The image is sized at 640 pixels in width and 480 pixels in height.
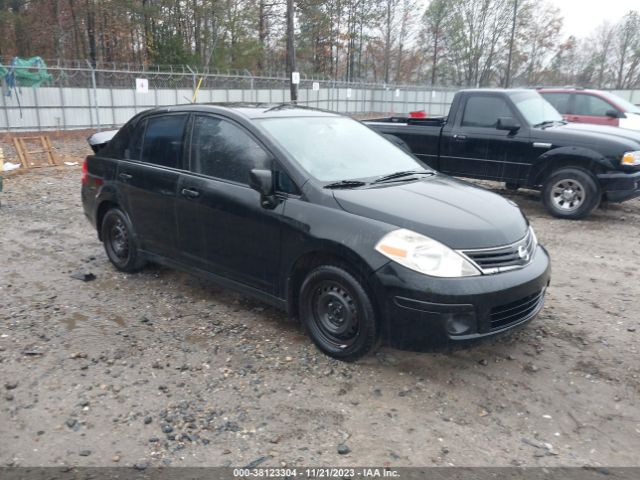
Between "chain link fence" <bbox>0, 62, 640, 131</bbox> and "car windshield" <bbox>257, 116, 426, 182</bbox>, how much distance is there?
1104 centimetres

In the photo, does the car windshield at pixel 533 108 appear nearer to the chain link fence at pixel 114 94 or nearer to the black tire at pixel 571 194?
the black tire at pixel 571 194

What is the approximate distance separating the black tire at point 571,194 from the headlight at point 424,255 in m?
5.37

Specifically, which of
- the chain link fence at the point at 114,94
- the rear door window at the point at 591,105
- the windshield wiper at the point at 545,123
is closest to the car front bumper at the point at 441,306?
the windshield wiper at the point at 545,123

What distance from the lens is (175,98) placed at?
79.2ft

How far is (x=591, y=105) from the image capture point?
11.5 m

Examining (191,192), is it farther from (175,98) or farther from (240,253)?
(175,98)

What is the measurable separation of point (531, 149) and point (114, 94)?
18422 mm

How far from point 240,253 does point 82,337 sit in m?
1.37

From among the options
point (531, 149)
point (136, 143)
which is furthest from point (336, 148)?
point (531, 149)

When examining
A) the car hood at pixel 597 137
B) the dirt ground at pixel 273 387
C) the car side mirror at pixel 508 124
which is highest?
the car side mirror at pixel 508 124

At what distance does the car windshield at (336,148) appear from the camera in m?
4.01

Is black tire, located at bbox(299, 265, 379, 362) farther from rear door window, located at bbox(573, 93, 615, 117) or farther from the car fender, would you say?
rear door window, located at bbox(573, 93, 615, 117)

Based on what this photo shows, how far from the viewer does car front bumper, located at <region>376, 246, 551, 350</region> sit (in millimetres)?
3207

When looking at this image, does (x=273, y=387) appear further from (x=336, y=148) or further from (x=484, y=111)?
(x=484, y=111)
